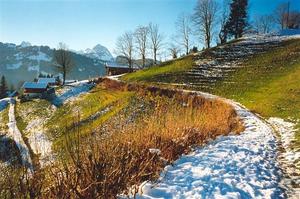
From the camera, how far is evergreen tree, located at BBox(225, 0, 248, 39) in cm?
5806

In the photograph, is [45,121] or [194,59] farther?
[194,59]

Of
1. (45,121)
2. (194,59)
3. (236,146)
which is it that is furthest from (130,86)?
(236,146)

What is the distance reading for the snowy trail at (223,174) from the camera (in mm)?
5312

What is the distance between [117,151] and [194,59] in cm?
4225

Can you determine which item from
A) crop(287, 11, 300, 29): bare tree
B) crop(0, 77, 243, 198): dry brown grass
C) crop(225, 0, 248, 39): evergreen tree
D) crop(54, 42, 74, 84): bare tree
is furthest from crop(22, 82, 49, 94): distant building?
crop(0, 77, 243, 198): dry brown grass

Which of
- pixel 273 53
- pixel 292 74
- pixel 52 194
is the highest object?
pixel 273 53

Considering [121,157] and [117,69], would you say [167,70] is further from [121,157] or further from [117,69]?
[121,157]

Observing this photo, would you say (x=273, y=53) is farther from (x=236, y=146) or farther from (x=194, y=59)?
(x=236, y=146)

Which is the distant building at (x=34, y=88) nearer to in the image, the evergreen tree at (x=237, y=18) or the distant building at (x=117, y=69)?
the distant building at (x=117, y=69)

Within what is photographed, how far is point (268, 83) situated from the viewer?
28234mm

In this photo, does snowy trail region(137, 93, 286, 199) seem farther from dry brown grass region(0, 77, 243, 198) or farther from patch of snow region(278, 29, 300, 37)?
patch of snow region(278, 29, 300, 37)

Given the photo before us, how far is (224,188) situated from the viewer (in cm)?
561

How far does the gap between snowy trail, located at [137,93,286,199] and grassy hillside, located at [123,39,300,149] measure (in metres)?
2.04

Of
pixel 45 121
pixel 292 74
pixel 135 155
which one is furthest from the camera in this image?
pixel 45 121
